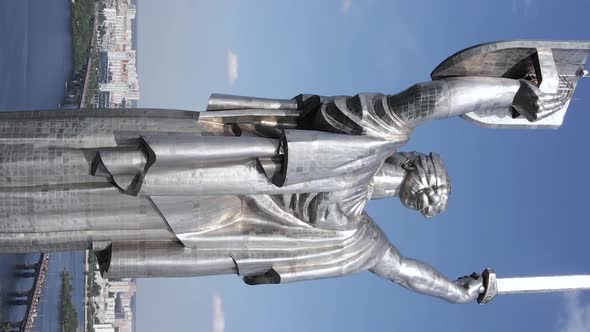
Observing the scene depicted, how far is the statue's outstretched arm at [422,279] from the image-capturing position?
7324mm

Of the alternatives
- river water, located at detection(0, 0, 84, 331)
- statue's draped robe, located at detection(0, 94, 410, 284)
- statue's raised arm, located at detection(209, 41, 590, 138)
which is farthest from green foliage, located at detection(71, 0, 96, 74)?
statue's raised arm, located at detection(209, 41, 590, 138)

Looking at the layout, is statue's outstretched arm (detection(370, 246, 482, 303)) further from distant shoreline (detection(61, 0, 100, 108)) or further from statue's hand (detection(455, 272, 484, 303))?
distant shoreline (detection(61, 0, 100, 108))

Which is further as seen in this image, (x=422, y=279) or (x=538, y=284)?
(x=538, y=284)

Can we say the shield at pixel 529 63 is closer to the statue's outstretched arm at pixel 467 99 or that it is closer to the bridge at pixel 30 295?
the statue's outstretched arm at pixel 467 99

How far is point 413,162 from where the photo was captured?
711 centimetres

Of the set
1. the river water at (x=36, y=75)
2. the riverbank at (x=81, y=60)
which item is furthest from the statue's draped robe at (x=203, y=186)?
the riverbank at (x=81, y=60)

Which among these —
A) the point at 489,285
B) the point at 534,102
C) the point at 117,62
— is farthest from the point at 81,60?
the point at 534,102

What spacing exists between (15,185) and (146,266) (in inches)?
61.3

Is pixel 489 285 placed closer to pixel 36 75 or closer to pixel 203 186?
pixel 203 186

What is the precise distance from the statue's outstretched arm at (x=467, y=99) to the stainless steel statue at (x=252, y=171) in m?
0.01

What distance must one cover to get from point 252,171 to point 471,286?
3.40m

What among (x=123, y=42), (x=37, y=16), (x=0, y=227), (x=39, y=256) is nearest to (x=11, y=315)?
(x=39, y=256)

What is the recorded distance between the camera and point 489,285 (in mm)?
7543

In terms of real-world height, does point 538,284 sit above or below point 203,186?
below
